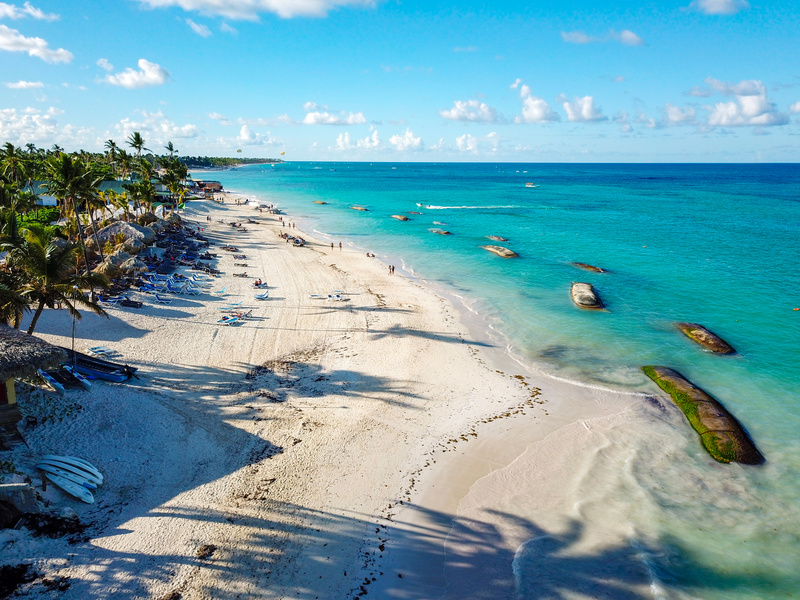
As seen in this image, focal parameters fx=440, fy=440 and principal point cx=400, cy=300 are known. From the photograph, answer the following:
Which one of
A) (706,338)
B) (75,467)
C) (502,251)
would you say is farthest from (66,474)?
(502,251)

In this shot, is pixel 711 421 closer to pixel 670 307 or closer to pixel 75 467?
pixel 670 307

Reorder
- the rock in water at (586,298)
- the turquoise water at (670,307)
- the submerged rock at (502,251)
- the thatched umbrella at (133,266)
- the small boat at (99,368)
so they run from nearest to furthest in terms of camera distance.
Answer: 1. the turquoise water at (670,307)
2. the small boat at (99,368)
3. the thatched umbrella at (133,266)
4. the rock in water at (586,298)
5. the submerged rock at (502,251)

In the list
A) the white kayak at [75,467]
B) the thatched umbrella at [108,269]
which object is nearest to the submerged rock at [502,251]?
the thatched umbrella at [108,269]

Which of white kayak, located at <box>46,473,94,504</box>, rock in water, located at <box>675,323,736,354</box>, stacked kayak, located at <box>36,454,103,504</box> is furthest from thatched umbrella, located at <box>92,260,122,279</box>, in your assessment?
rock in water, located at <box>675,323,736,354</box>

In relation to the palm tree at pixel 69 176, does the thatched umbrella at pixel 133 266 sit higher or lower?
lower

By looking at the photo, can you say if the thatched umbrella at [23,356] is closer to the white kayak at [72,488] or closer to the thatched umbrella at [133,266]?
the white kayak at [72,488]

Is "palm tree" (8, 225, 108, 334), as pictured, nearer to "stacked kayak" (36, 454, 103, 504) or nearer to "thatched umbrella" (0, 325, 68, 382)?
"thatched umbrella" (0, 325, 68, 382)

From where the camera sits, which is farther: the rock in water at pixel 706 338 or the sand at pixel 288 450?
the rock in water at pixel 706 338
